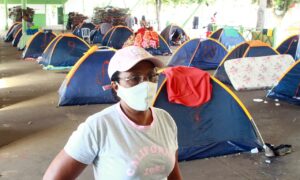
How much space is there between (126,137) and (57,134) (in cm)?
405

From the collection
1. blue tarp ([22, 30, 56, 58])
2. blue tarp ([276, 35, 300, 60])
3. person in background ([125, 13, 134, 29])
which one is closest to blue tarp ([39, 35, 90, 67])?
blue tarp ([22, 30, 56, 58])

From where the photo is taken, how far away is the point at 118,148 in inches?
64.1

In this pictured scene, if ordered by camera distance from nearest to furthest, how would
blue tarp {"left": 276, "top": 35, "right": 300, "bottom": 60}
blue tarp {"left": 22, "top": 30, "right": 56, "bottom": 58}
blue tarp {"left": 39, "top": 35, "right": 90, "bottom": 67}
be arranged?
blue tarp {"left": 276, "top": 35, "right": 300, "bottom": 60} → blue tarp {"left": 39, "top": 35, "right": 90, "bottom": 67} → blue tarp {"left": 22, "top": 30, "right": 56, "bottom": 58}

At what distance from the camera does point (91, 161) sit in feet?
5.40

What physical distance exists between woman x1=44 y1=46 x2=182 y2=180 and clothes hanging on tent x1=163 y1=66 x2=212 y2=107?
106 inches

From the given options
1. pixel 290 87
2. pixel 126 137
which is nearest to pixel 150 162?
pixel 126 137

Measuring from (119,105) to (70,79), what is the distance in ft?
17.9

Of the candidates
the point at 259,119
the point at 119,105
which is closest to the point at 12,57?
the point at 259,119

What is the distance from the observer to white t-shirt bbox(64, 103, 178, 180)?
1609 mm

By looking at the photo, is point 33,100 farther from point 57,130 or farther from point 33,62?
point 33,62

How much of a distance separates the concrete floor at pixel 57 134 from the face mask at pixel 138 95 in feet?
8.29

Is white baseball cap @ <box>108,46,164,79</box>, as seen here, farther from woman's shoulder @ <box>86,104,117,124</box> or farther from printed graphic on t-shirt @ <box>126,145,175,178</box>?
printed graphic on t-shirt @ <box>126,145,175,178</box>

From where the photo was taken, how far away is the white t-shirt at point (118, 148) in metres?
1.61

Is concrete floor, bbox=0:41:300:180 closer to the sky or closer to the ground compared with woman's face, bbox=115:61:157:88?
closer to the ground
